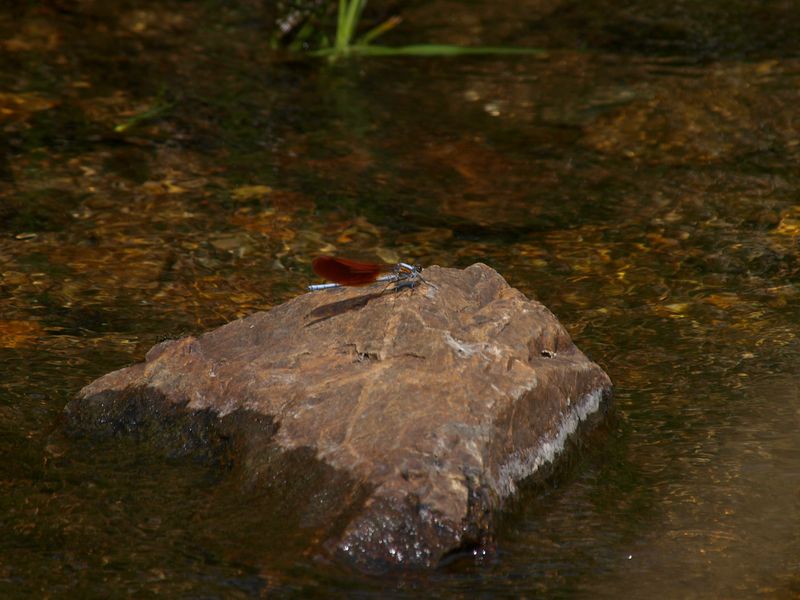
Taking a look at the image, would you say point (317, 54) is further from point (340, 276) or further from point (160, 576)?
point (160, 576)

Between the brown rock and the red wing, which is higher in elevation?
the red wing

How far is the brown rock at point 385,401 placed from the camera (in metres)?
3.09

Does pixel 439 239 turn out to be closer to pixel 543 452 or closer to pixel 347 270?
pixel 347 270

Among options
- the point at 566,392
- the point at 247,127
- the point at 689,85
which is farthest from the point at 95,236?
Answer: the point at 689,85

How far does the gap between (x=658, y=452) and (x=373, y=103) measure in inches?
153

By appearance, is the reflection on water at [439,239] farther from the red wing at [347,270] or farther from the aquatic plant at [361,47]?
the red wing at [347,270]

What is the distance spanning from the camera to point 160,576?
306cm

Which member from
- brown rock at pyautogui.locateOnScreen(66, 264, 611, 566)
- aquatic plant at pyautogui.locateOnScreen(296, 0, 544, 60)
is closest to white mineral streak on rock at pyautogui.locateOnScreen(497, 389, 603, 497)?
brown rock at pyautogui.locateOnScreen(66, 264, 611, 566)

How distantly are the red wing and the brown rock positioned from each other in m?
0.07

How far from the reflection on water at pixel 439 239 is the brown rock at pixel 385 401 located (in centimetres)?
10

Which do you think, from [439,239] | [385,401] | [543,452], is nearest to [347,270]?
[385,401]

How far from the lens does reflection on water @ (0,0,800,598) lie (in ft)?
10.5

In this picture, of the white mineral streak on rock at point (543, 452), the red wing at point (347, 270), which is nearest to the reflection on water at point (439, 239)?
the white mineral streak on rock at point (543, 452)

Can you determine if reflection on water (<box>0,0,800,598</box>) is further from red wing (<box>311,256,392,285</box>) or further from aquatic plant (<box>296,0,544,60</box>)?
red wing (<box>311,256,392,285</box>)
